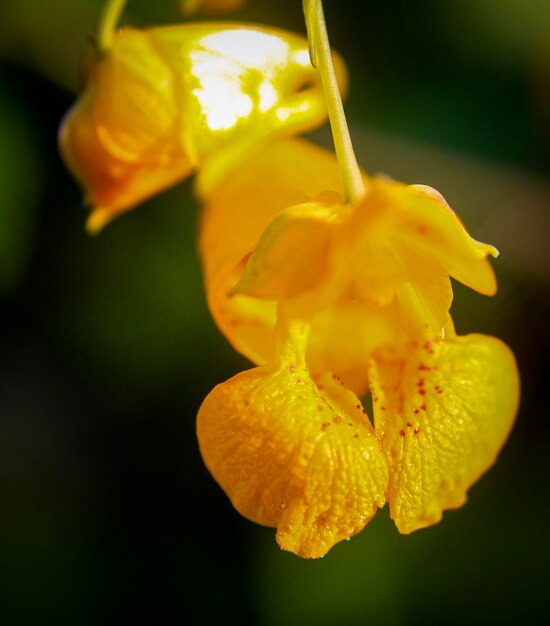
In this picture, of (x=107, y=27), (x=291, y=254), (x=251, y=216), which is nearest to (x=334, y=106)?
(x=291, y=254)

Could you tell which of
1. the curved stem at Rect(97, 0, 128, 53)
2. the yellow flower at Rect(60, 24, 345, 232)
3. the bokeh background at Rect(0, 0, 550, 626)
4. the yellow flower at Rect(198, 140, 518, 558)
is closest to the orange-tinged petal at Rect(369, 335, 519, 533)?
the yellow flower at Rect(198, 140, 518, 558)

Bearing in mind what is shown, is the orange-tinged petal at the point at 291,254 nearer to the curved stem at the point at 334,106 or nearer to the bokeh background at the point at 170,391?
the curved stem at the point at 334,106

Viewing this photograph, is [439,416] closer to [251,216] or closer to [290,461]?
[290,461]

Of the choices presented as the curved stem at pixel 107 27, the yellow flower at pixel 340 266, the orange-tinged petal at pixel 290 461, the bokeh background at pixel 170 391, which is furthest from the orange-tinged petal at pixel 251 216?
the bokeh background at pixel 170 391

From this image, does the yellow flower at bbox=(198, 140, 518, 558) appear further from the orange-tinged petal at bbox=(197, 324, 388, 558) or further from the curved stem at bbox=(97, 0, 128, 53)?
the curved stem at bbox=(97, 0, 128, 53)

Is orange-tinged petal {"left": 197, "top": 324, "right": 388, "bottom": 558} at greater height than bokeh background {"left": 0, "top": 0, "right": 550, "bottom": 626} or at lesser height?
greater

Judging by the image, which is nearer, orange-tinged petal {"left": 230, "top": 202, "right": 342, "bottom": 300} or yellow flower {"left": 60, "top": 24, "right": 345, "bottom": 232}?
orange-tinged petal {"left": 230, "top": 202, "right": 342, "bottom": 300}
